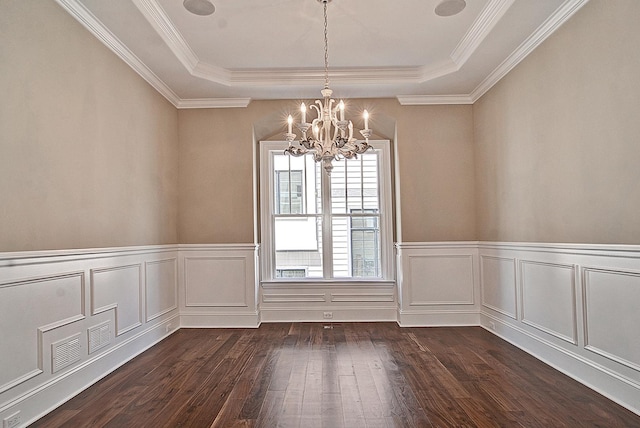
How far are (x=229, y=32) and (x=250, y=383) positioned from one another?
315 centimetres

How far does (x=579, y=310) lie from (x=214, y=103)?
461 cm

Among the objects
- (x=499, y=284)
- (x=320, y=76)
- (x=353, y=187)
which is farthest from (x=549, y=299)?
(x=320, y=76)

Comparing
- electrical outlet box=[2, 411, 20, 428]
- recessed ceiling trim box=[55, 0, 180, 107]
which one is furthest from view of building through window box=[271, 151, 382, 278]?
electrical outlet box=[2, 411, 20, 428]

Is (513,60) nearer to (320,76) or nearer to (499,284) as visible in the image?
(320,76)

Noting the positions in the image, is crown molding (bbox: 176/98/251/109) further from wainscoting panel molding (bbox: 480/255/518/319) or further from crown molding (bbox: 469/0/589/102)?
wainscoting panel molding (bbox: 480/255/518/319)

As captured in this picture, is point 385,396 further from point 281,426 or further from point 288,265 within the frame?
point 288,265

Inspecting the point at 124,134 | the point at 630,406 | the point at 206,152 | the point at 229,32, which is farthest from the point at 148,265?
the point at 630,406

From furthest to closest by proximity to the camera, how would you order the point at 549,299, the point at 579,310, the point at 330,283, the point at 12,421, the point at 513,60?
the point at 330,283
the point at 513,60
the point at 549,299
the point at 579,310
the point at 12,421

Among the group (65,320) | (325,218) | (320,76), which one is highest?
(320,76)

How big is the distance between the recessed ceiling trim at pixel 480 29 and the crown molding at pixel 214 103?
262 cm

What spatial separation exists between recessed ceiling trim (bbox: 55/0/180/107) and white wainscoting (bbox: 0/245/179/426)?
180 centimetres

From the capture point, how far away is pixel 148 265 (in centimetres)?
455

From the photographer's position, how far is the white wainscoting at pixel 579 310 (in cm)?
283

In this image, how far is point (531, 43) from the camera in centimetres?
395
